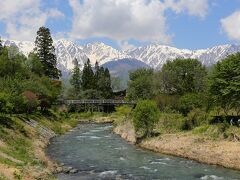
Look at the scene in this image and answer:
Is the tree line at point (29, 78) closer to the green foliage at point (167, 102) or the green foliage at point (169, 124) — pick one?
the green foliage at point (169, 124)

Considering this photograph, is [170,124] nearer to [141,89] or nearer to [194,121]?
[194,121]

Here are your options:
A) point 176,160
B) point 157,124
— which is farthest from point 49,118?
point 176,160

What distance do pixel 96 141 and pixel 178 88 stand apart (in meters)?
51.8

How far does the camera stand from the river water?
48625 millimetres

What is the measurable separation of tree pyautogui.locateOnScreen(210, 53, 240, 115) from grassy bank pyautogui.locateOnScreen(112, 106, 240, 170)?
4.87 meters

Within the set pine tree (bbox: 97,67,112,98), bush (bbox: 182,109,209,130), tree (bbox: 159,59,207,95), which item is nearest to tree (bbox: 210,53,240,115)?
bush (bbox: 182,109,209,130)

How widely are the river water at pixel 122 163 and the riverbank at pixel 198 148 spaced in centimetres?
177

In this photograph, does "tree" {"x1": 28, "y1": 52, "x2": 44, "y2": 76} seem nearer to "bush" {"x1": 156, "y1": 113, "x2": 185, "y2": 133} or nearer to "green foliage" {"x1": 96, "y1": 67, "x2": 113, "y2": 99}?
"green foliage" {"x1": 96, "y1": 67, "x2": 113, "y2": 99}

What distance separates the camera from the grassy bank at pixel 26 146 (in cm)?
4391

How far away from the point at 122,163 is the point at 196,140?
527 inches

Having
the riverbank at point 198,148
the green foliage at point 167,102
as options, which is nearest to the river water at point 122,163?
the riverbank at point 198,148

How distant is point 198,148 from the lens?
6094cm

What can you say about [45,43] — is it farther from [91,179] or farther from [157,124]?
[91,179]

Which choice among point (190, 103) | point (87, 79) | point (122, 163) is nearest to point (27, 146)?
point (122, 163)
